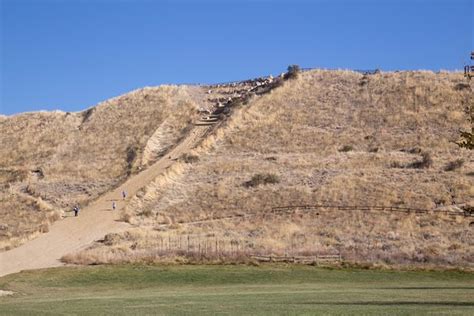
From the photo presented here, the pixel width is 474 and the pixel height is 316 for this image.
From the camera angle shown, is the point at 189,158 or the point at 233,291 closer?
the point at 233,291

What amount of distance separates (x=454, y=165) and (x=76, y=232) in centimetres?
2897

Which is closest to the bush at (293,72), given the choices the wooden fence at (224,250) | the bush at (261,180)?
the bush at (261,180)

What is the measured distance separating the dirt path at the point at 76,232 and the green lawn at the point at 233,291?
4612mm

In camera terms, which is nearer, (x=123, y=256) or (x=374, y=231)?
(x=123, y=256)

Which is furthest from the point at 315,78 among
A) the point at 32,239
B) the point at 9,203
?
the point at 32,239

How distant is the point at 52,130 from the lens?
86.0 m

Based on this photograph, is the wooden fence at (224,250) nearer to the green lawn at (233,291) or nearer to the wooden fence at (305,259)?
the wooden fence at (305,259)

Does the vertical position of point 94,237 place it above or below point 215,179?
below

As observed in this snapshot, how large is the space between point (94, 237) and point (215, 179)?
1428 centimetres

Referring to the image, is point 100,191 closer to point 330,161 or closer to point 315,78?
point 330,161

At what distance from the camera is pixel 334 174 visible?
58562 millimetres

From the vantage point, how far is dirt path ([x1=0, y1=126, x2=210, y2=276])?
44.0m

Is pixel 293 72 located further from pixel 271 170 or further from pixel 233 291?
pixel 233 291

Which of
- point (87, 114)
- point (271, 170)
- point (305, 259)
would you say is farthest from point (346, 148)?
point (87, 114)
